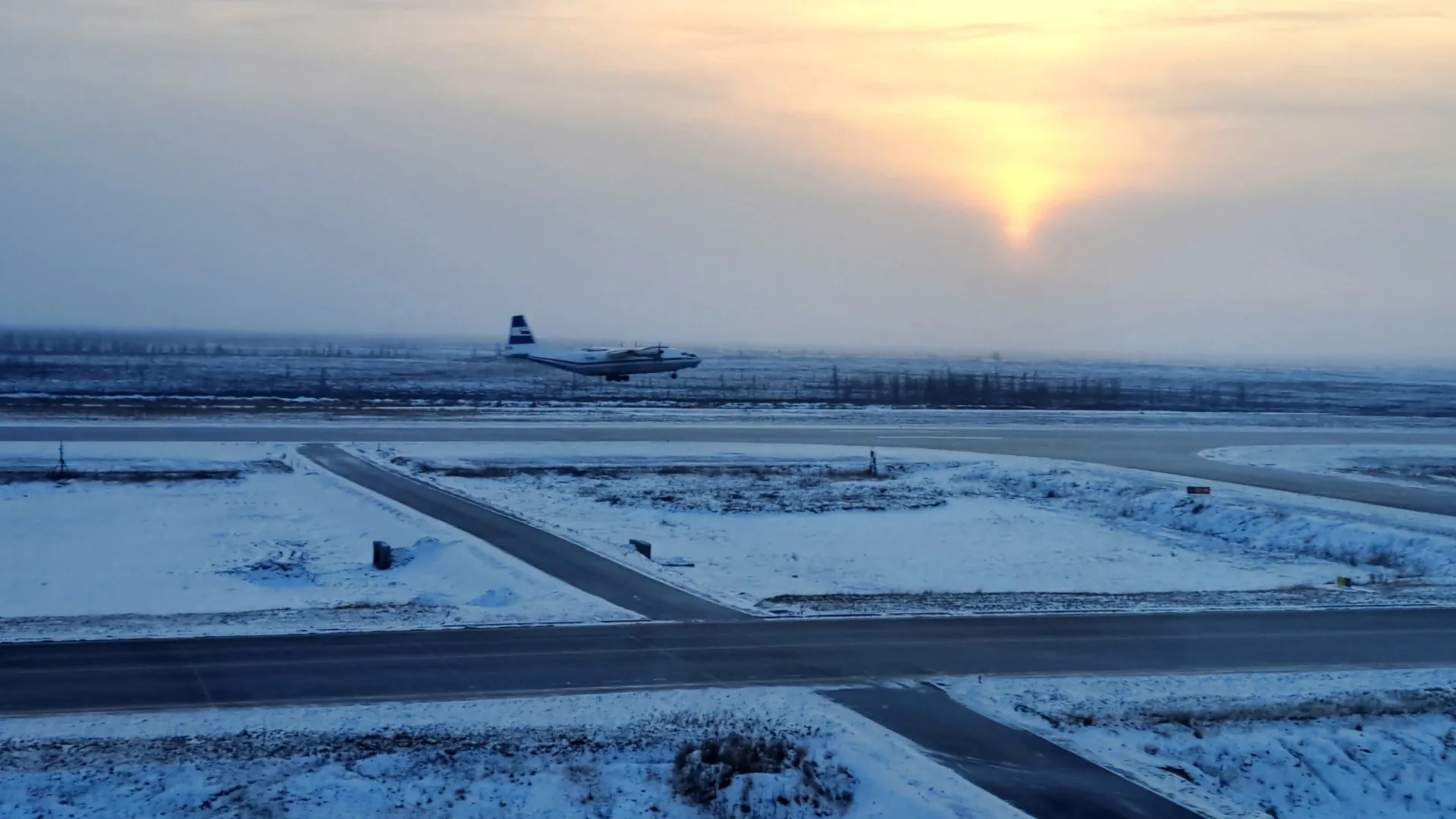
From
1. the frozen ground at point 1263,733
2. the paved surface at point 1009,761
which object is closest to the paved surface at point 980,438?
the frozen ground at point 1263,733

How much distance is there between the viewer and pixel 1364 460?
47031 mm

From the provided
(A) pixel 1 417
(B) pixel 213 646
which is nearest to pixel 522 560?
(B) pixel 213 646

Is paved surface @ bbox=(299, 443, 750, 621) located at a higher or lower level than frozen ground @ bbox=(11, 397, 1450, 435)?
lower

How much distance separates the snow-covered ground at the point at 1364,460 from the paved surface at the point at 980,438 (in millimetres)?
1497

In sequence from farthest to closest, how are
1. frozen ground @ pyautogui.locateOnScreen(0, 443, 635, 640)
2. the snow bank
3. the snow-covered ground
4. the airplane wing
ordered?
the airplane wing < the snow-covered ground < the snow bank < frozen ground @ pyautogui.locateOnScreen(0, 443, 635, 640)

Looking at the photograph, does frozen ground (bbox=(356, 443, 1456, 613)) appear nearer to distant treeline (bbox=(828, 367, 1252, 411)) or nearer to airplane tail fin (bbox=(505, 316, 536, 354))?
distant treeline (bbox=(828, 367, 1252, 411))

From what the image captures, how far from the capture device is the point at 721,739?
44.4 ft

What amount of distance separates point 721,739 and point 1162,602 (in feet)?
39.2

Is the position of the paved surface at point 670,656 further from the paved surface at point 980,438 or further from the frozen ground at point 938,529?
the paved surface at point 980,438

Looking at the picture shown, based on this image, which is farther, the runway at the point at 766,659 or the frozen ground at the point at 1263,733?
the runway at the point at 766,659

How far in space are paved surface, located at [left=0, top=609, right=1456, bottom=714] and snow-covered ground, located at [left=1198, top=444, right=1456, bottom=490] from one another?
24.1 m

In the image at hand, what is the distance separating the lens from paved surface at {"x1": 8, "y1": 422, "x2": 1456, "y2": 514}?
3947 centimetres

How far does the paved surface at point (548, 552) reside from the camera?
20703mm

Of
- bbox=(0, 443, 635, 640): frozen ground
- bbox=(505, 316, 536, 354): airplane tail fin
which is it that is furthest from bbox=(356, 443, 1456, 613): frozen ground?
bbox=(505, 316, 536, 354): airplane tail fin
